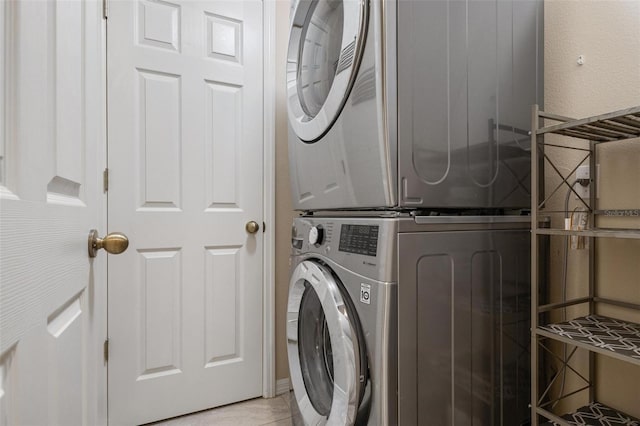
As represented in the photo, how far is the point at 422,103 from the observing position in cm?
99

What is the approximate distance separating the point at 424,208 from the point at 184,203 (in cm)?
119

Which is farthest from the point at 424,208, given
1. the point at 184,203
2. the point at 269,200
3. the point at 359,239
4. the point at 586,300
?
the point at 184,203

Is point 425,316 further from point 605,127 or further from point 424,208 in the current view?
point 605,127

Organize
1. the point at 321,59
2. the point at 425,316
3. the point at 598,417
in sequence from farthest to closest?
the point at 321,59, the point at 598,417, the point at 425,316

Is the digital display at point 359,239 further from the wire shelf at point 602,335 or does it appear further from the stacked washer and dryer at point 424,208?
the wire shelf at point 602,335

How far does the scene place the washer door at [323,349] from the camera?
948 millimetres

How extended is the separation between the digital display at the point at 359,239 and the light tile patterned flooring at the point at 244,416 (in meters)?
0.97

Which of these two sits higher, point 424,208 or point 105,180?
point 105,180

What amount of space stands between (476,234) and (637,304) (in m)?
0.55

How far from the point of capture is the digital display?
96 centimetres

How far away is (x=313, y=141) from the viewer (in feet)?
4.20

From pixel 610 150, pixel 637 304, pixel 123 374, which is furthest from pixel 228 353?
pixel 610 150

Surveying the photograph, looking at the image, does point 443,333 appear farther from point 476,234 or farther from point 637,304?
point 637,304

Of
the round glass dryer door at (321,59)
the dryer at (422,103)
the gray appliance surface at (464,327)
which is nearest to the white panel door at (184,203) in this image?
the round glass dryer door at (321,59)
